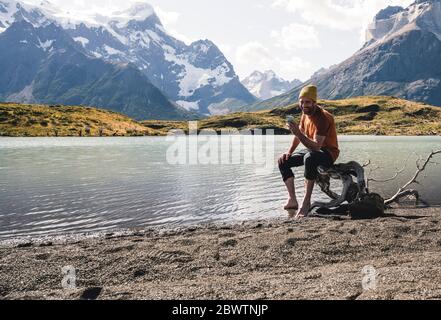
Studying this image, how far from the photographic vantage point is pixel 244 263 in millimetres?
10359

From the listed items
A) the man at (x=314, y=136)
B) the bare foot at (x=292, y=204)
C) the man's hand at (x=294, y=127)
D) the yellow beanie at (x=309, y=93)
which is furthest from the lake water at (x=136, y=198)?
the yellow beanie at (x=309, y=93)

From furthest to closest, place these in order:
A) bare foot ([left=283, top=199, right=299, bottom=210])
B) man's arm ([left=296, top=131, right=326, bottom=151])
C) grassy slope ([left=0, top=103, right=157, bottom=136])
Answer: grassy slope ([left=0, top=103, right=157, bottom=136]) < bare foot ([left=283, top=199, right=299, bottom=210]) < man's arm ([left=296, top=131, right=326, bottom=151])

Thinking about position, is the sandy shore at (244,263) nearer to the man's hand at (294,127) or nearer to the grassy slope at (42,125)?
the man's hand at (294,127)

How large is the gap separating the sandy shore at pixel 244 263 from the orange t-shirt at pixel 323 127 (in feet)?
9.54

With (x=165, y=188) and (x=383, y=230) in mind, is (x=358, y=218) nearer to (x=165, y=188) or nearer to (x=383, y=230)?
(x=383, y=230)

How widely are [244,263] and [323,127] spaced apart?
6986 mm

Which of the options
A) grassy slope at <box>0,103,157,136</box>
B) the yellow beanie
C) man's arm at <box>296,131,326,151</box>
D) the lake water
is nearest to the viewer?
man's arm at <box>296,131,326,151</box>

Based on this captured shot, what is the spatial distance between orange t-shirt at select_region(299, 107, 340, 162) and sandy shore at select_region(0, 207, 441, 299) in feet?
9.54

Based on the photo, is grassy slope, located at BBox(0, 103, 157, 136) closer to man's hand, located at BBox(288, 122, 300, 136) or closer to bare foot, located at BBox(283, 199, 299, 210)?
bare foot, located at BBox(283, 199, 299, 210)

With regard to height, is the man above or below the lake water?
above

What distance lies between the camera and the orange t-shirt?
15352 mm

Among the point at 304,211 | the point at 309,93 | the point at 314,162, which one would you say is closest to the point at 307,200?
the point at 304,211

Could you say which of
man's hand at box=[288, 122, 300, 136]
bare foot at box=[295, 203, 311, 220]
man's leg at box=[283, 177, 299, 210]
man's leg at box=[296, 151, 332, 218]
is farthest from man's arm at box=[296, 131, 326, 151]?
bare foot at box=[295, 203, 311, 220]
